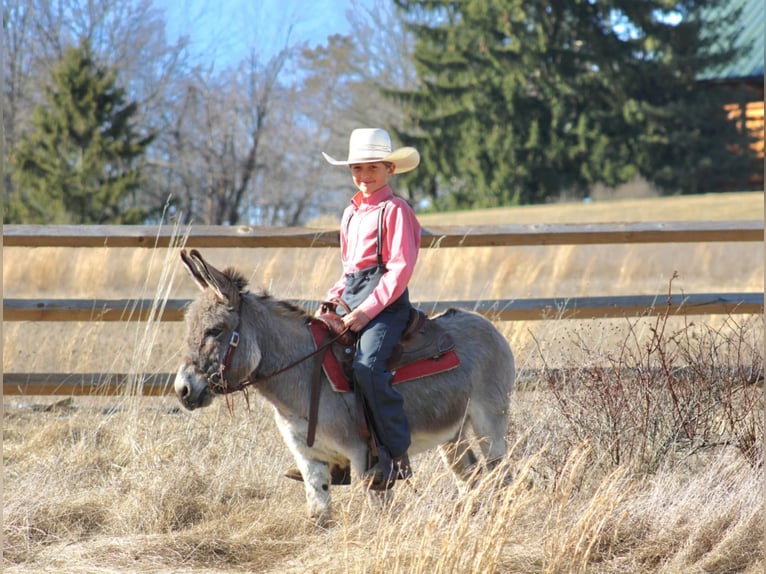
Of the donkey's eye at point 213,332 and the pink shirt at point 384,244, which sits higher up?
the pink shirt at point 384,244

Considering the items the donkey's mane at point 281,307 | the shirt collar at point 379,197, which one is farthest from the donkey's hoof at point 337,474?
the shirt collar at point 379,197

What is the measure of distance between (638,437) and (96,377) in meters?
4.03

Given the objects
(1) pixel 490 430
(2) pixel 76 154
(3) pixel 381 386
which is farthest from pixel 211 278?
(2) pixel 76 154

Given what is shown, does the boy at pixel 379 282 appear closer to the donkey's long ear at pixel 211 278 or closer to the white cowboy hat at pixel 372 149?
the white cowboy hat at pixel 372 149

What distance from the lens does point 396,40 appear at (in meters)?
42.7

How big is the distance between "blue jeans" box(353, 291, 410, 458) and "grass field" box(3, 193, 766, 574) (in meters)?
0.26

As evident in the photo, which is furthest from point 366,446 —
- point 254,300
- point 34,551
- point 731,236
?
point 731,236

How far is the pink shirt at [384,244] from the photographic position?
4531 millimetres

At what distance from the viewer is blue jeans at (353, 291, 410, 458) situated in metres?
4.46

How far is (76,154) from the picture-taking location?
1094 inches

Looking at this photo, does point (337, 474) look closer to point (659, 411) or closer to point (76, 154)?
point (659, 411)

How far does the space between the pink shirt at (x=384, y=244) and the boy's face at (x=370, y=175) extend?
32 mm

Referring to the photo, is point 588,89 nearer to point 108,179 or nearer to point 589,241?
point 108,179

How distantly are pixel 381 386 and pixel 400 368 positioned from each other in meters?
0.29
